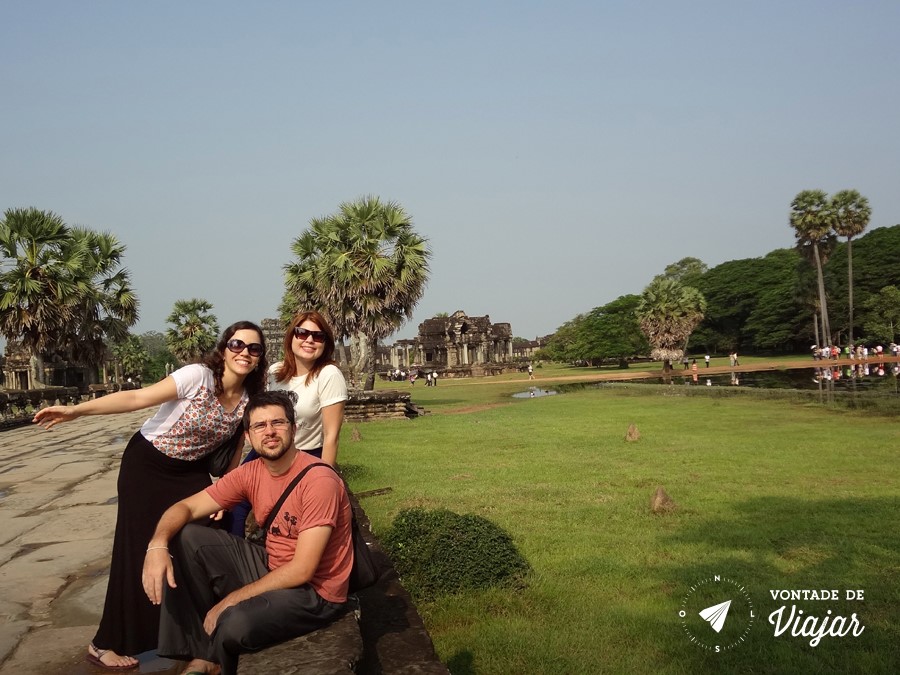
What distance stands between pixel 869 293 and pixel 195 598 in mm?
67588

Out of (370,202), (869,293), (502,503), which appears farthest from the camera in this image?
(869,293)

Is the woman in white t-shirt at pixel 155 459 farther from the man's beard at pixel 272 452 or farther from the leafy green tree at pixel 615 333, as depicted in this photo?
the leafy green tree at pixel 615 333

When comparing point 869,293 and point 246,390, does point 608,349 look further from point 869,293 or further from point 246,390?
point 246,390

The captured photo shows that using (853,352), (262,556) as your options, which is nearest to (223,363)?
(262,556)

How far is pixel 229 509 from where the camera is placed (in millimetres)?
3445

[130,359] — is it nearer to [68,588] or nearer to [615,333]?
[615,333]

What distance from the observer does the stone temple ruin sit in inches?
2842

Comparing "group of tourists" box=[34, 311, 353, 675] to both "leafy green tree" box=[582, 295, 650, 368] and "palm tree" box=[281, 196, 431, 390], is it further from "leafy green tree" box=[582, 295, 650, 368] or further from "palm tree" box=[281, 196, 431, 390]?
"leafy green tree" box=[582, 295, 650, 368]

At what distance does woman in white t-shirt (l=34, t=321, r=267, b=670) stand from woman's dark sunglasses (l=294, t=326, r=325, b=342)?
1.32 ft

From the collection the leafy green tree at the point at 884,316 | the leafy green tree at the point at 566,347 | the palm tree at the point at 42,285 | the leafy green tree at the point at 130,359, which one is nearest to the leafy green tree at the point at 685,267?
the leafy green tree at the point at 566,347

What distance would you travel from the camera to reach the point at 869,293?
6103cm

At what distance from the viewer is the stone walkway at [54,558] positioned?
4.18 meters

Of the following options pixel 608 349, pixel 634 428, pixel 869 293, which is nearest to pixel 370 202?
pixel 634 428

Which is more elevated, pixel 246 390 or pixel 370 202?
pixel 370 202
